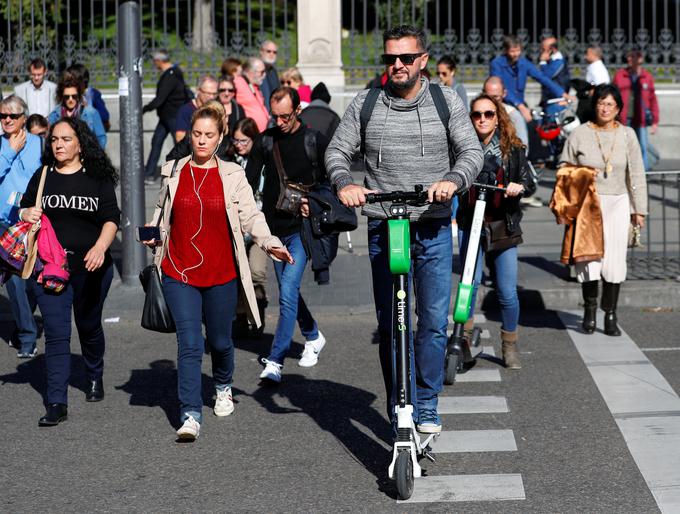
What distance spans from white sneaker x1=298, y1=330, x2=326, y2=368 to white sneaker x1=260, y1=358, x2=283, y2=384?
56cm

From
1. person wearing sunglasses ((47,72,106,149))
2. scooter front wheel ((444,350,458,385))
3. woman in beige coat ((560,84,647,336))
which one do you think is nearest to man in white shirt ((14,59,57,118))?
person wearing sunglasses ((47,72,106,149))

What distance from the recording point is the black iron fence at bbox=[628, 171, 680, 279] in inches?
456

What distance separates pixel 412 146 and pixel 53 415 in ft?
8.38

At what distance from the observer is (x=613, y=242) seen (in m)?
9.74

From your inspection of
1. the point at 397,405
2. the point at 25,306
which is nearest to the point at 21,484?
the point at 397,405

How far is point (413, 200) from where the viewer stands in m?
6.02

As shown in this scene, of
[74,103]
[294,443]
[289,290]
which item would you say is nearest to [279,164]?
[289,290]

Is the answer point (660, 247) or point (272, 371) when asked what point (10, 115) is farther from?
point (660, 247)

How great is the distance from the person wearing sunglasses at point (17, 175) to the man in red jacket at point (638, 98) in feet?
32.1

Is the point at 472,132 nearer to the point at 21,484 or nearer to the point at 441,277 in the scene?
the point at 441,277

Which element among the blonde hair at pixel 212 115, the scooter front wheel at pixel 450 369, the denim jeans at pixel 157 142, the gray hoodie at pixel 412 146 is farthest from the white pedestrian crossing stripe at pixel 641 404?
the denim jeans at pixel 157 142

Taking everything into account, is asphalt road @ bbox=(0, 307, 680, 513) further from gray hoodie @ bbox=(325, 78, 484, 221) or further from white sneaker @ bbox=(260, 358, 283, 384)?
gray hoodie @ bbox=(325, 78, 484, 221)

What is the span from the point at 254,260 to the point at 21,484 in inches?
147

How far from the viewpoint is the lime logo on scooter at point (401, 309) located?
6078 millimetres
